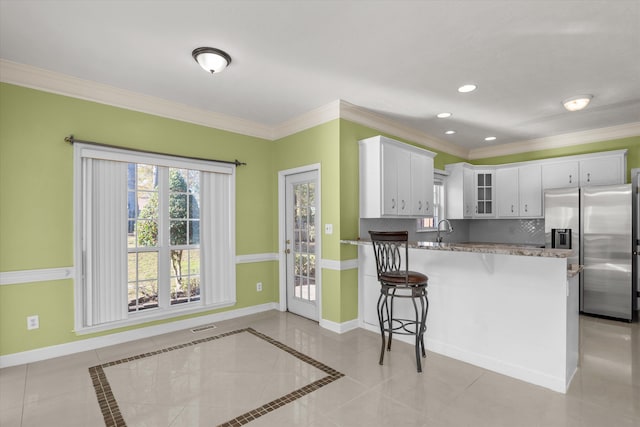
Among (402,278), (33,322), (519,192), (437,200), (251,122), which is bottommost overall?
(33,322)

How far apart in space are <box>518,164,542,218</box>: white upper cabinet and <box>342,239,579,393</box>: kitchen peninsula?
3.02 meters

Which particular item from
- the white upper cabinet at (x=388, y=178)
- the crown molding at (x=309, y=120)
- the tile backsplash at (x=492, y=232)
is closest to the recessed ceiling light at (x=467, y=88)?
the white upper cabinet at (x=388, y=178)

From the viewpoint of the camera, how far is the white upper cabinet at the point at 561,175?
198 inches

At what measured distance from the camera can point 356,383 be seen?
2.65 m

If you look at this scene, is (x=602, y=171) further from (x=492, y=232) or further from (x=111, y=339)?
(x=111, y=339)

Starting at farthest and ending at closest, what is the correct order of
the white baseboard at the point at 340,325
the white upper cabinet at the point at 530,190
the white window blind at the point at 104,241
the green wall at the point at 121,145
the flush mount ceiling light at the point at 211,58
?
1. the white upper cabinet at the point at 530,190
2. the white baseboard at the point at 340,325
3. the white window blind at the point at 104,241
4. the green wall at the point at 121,145
5. the flush mount ceiling light at the point at 211,58

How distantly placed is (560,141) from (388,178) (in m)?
3.48

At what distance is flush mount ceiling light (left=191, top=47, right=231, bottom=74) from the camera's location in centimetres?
266

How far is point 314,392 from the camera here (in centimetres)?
252

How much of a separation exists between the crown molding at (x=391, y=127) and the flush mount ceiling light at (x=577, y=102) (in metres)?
1.92

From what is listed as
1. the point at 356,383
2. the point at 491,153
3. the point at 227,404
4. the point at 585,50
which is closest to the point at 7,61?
the point at 227,404

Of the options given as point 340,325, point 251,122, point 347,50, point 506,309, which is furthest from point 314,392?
point 251,122

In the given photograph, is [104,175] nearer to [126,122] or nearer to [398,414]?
[126,122]

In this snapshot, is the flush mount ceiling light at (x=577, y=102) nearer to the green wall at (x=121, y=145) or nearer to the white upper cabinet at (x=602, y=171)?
the white upper cabinet at (x=602, y=171)
